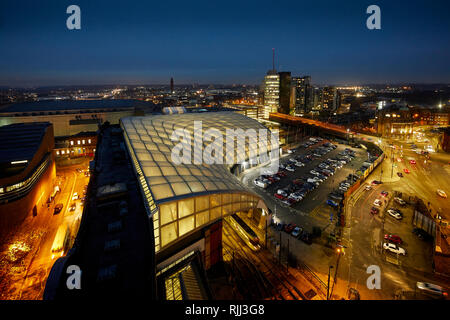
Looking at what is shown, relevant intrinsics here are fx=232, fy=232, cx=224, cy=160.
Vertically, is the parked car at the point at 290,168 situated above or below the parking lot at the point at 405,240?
above

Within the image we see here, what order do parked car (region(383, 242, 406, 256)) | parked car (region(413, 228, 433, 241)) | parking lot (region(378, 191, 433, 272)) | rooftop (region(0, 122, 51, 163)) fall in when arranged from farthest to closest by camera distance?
rooftop (region(0, 122, 51, 163))
parked car (region(413, 228, 433, 241))
parked car (region(383, 242, 406, 256))
parking lot (region(378, 191, 433, 272))

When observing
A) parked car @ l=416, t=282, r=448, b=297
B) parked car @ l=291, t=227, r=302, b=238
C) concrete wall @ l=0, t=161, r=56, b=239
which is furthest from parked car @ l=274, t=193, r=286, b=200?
concrete wall @ l=0, t=161, r=56, b=239

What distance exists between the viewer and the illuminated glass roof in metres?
12.6

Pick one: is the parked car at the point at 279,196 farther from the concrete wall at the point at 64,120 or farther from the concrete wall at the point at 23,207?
the concrete wall at the point at 64,120

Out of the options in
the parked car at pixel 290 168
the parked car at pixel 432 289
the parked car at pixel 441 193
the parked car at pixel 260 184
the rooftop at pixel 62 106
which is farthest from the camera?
the rooftop at pixel 62 106

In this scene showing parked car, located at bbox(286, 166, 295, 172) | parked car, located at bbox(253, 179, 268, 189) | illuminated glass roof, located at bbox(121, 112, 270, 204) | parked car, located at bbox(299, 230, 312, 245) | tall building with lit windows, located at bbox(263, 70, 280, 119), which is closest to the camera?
illuminated glass roof, located at bbox(121, 112, 270, 204)

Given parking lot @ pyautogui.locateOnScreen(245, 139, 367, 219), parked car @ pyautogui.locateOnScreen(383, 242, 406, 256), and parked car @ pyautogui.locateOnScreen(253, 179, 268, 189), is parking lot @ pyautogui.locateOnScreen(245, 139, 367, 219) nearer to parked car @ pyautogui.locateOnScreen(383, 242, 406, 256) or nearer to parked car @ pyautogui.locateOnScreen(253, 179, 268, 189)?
parked car @ pyautogui.locateOnScreen(253, 179, 268, 189)

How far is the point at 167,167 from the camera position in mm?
14820

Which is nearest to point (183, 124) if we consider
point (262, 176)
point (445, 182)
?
point (262, 176)

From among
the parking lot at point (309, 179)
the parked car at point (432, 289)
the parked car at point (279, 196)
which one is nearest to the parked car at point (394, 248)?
the parked car at point (432, 289)

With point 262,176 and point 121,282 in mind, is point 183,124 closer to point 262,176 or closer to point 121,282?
point 262,176

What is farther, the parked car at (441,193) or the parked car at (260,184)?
the parked car at (260,184)

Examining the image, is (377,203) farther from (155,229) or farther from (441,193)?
(155,229)

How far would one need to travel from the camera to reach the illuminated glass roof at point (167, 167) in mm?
12586
